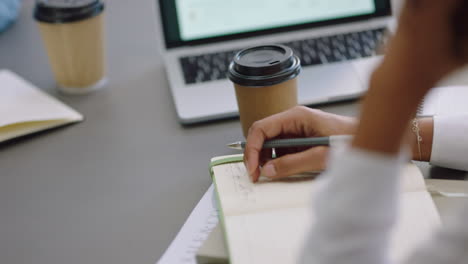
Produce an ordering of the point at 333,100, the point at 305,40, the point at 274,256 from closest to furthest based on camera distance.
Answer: the point at 274,256 → the point at 333,100 → the point at 305,40

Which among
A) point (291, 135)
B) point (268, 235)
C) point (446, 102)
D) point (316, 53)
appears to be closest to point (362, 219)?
point (268, 235)

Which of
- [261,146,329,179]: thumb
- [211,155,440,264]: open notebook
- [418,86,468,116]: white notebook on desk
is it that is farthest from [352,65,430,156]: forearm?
[418,86,468,116]: white notebook on desk

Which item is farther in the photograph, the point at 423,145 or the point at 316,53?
the point at 316,53

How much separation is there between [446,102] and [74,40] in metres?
0.56

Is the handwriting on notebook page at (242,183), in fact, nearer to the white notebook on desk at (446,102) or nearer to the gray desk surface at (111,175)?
the gray desk surface at (111,175)

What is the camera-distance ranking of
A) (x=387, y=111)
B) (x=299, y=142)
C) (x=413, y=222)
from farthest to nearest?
(x=299, y=142), (x=413, y=222), (x=387, y=111)

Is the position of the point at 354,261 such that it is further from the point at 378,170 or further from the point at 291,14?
the point at 291,14

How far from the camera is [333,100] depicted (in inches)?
37.7

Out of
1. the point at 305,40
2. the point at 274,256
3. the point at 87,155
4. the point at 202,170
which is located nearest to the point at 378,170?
the point at 274,256

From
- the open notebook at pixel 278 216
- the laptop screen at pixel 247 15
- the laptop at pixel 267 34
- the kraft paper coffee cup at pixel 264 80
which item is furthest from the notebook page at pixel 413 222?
the laptop screen at pixel 247 15

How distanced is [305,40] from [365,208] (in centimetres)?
69

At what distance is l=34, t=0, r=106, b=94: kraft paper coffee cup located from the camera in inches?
38.9

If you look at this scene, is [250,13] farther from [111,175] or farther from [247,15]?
[111,175]

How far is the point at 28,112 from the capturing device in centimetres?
99
